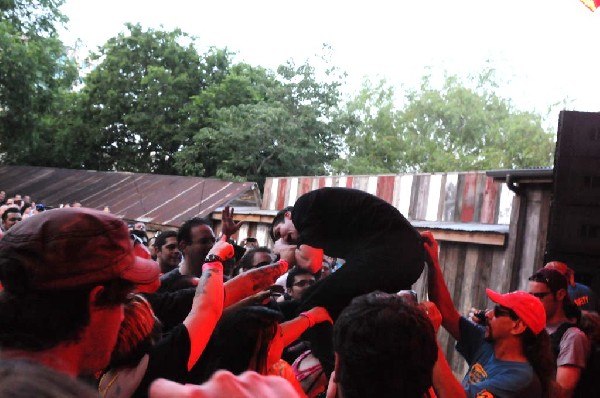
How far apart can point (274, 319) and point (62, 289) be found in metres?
1.49

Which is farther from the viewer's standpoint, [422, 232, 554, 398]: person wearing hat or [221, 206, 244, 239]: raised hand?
[221, 206, 244, 239]: raised hand

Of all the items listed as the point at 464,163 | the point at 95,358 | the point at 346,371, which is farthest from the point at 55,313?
the point at 464,163

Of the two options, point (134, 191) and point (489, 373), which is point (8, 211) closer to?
point (489, 373)

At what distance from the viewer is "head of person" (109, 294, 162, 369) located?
2.37m

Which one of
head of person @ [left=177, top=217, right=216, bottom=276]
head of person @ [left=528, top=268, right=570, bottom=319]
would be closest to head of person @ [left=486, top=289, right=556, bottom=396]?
head of person @ [left=528, top=268, right=570, bottom=319]

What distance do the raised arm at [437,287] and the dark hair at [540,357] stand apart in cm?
41

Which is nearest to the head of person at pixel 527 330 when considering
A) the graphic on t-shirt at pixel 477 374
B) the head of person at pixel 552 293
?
the graphic on t-shirt at pixel 477 374

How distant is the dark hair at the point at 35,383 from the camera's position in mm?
1203

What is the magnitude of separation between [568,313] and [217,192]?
16.7 meters

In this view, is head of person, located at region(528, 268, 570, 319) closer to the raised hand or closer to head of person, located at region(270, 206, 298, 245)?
head of person, located at region(270, 206, 298, 245)

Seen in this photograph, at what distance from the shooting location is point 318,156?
84.6 feet

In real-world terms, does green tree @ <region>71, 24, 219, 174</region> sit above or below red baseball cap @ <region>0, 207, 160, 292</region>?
above

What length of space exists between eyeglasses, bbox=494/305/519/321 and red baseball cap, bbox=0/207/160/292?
93.4 inches

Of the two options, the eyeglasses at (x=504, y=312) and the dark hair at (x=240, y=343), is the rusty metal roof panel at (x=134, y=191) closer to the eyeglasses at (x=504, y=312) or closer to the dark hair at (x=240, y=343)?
the eyeglasses at (x=504, y=312)
